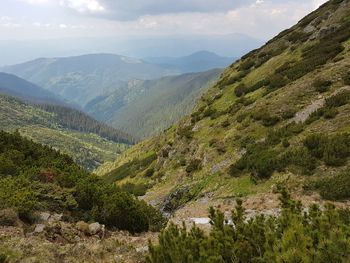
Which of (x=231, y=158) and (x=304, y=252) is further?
(x=231, y=158)

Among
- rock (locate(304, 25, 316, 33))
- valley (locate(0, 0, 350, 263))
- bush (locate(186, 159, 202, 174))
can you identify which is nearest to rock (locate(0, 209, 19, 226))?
valley (locate(0, 0, 350, 263))

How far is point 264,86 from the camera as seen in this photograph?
40406mm

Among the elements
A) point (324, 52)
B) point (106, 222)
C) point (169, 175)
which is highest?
point (324, 52)

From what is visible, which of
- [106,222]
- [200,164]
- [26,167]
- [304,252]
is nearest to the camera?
[304,252]

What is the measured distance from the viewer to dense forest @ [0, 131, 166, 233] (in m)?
15.6

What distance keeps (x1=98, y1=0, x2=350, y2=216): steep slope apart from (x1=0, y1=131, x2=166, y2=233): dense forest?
640cm

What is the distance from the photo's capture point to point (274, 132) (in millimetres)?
27531

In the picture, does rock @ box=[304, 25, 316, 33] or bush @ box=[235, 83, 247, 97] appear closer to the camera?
bush @ box=[235, 83, 247, 97]

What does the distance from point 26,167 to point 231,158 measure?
49.3 ft

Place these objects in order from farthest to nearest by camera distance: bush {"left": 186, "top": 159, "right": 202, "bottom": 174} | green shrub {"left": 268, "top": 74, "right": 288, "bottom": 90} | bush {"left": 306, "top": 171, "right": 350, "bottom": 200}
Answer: green shrub {"left": 268, "top": 74, "right": 288, "bottom": 90}, bush {"left": 186, "top": 159, "right": 202, "bottom": 174}, bush {"left": 306, "top": 171, "right": 350, "bottom": 200}

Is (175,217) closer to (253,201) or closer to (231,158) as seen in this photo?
(253,201)

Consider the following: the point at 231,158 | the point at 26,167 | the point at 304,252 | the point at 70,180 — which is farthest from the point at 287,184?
the point at 26,167

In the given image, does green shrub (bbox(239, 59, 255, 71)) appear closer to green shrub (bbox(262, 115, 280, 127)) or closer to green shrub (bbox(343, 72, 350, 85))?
green shrub (bbox(343, 72, 350, 85))

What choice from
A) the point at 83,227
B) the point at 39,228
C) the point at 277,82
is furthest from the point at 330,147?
the point at 277,82
